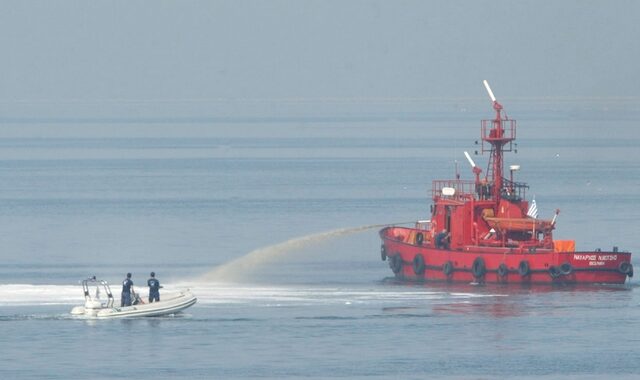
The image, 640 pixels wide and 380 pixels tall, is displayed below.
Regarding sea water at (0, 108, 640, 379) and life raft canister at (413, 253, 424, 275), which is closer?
sea water at (0, 108, 640, 379)

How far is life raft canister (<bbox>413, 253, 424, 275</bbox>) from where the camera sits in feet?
266

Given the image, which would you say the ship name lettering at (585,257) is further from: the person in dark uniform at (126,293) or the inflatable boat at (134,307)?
the person in dark uniform at (126,293)

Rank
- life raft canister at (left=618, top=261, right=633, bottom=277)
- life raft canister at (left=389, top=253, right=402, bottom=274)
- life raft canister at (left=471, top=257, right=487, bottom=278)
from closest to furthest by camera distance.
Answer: life raft canister at (left=618, top=261, right=633, bottom=277) < life raft canister at (left=471, top=257, right=487, bottom=278) < life raft canister at (left=389, top=253, right=402, bottom=274)

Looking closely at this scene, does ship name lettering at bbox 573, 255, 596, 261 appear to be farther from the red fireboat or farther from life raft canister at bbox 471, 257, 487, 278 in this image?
life raft canister at bbox 471, 257, 487, 278

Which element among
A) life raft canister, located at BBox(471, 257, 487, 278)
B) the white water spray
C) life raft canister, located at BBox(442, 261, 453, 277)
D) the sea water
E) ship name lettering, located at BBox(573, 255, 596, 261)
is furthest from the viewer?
the white water spray

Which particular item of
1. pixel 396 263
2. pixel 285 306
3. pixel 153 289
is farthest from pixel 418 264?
pixel 153 289

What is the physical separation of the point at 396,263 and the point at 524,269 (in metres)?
8.76

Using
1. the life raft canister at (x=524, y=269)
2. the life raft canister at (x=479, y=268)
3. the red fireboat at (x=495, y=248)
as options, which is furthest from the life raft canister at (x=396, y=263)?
the life raft canister at (x=524, y=269)

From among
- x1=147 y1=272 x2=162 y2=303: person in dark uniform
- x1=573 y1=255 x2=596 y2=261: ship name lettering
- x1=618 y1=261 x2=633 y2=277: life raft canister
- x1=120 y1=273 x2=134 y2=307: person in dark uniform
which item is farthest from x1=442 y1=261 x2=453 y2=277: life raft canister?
x1=120 y1=273 x2=134 y2=307: person in dark uniform

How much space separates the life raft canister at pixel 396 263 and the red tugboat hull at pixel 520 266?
2070 mm

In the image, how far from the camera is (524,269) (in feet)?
252

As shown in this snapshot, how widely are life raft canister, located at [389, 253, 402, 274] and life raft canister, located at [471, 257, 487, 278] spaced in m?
5.93

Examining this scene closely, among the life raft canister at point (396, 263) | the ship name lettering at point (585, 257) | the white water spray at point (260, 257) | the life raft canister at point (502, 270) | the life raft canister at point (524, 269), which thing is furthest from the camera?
the white water spray at point (260, 257)

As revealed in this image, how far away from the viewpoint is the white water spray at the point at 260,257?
86.2m
